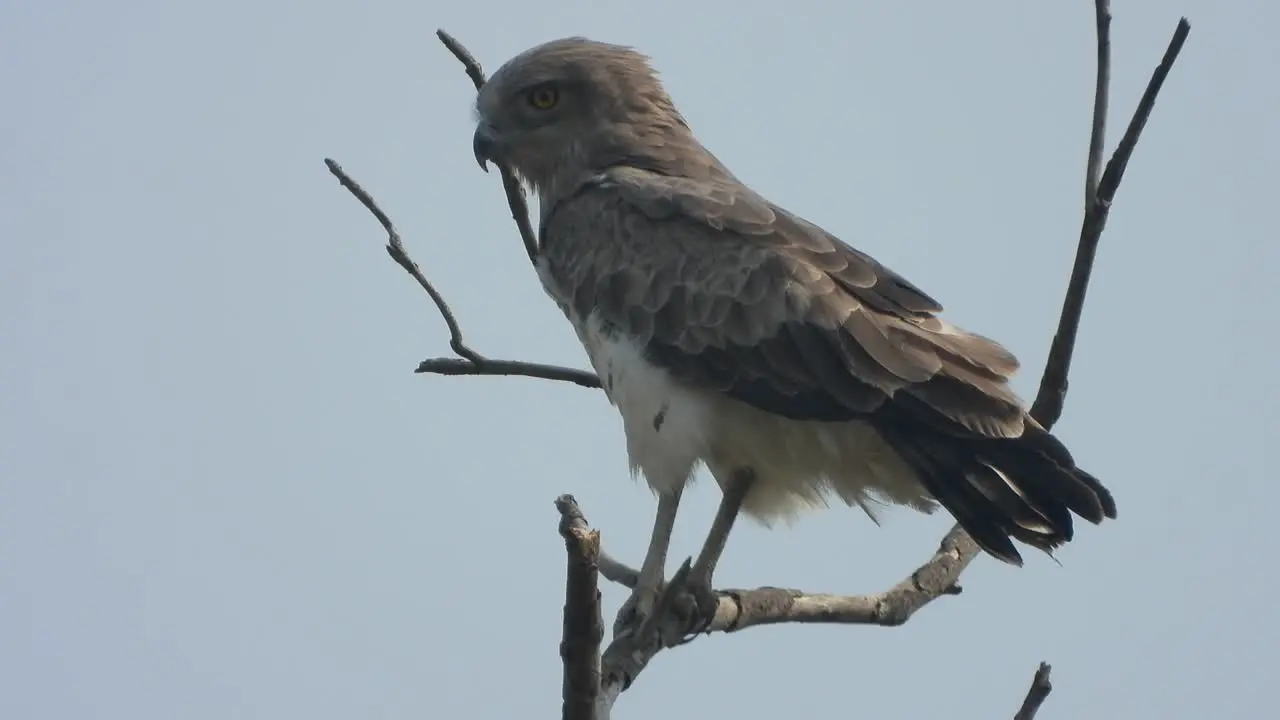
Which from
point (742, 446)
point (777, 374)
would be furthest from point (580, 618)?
point (742, 446)

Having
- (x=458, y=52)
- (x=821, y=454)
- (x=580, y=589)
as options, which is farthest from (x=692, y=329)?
(x=580, y=589)

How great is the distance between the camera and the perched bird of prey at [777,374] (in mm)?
6777

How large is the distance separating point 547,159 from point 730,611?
308cm

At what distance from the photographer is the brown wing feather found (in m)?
6.71

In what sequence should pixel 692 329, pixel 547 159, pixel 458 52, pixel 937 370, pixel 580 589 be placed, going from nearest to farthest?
pixel 580 589 < pixel 937 370 < pixel 692 329 < pixel 458 52 < pixel 547 159

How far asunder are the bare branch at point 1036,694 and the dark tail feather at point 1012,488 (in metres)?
1.39

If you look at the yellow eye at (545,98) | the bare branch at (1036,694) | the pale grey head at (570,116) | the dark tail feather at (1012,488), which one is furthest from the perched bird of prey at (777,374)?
the bare branch at (1036,694)

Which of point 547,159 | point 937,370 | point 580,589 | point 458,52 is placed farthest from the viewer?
point 547,159

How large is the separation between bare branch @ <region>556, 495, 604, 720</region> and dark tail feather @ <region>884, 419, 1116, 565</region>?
2.36m

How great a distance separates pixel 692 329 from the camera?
7.56m

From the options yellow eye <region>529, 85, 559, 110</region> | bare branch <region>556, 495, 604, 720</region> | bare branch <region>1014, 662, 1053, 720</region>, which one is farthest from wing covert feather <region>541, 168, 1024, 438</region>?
bare branch <region>556, 495, 604, 720</region>

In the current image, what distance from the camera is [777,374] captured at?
724 cm

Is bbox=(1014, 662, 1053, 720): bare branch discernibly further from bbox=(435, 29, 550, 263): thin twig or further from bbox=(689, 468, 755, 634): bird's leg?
bbox=(435, 29, 550, 263): thin twig

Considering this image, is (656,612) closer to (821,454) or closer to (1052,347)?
(821,454)
